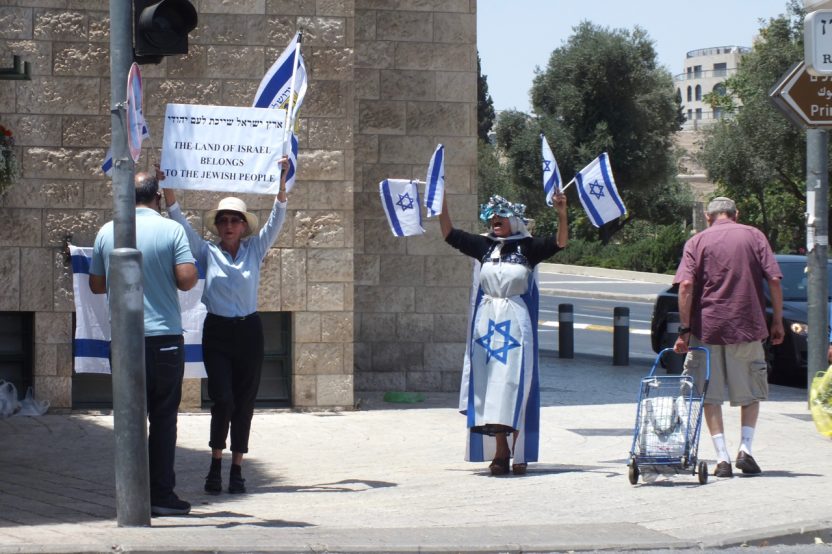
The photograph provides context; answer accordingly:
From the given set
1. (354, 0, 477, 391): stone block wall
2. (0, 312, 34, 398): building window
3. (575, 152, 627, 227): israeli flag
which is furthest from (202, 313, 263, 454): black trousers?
(354, 0, 477, 391): stone block wall

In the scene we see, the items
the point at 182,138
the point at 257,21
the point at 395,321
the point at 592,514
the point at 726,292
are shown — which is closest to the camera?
the point at 592,514

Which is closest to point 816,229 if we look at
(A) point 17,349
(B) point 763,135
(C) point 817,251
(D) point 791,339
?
(C) point 817,251

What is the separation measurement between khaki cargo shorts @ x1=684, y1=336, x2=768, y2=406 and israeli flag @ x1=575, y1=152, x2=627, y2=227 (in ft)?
3.77

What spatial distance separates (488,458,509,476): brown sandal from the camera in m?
9.09

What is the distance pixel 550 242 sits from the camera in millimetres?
9164

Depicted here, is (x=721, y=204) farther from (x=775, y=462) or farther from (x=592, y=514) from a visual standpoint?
(x=592, y=514)

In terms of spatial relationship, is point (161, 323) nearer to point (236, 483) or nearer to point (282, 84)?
point (236, 483)

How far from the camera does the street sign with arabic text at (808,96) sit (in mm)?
11898

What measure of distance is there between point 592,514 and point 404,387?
6.30 meters

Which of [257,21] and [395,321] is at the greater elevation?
[257,21]

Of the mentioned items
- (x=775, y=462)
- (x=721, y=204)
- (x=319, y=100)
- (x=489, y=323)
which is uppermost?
(x=319, y=100)

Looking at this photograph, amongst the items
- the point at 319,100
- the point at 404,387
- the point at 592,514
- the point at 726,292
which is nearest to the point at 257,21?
the point at 319,100

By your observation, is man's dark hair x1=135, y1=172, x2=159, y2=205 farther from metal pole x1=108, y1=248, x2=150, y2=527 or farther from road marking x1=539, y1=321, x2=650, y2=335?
road marking x1=539, y1=321, x2=650, y2=335

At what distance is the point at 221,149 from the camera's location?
8250mm
